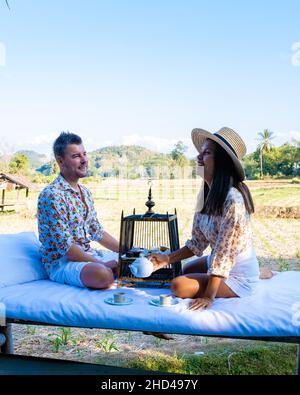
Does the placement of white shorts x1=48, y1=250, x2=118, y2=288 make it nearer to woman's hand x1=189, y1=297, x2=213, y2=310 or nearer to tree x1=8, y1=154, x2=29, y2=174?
woman's hand x1=189, y1=297, x2=213, y2=310

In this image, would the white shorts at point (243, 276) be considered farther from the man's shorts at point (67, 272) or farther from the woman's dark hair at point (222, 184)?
the man's shorts at point (67, 272)

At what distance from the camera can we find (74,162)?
2900 mm

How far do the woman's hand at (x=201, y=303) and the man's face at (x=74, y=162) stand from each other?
45.1 inches

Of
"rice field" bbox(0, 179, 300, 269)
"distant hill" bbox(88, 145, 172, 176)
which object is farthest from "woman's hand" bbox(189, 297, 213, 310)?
"rice field" bbox(0, 179, 300, 269)

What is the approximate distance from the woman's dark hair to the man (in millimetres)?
732

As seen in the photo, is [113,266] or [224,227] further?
[113,266]

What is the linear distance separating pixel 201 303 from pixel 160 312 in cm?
21

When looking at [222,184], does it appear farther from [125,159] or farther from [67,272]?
[125,159]

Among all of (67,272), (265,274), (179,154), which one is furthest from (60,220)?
(179,154)

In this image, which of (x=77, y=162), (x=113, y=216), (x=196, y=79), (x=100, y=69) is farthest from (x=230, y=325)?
(x=113, y=216)

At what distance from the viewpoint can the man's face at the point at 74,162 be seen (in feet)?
9.46

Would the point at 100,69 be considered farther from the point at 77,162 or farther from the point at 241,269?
the point at 241,269

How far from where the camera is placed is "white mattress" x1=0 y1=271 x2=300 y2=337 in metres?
2.15

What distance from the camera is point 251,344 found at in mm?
3816
